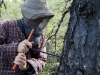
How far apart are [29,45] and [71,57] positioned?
2.51 feet

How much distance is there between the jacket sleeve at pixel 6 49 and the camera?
2271 millimetres

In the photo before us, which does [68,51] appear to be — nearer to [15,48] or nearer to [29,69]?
[15,48]

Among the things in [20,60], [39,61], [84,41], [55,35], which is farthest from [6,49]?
[84,41]

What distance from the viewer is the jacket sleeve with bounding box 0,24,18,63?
2271mm

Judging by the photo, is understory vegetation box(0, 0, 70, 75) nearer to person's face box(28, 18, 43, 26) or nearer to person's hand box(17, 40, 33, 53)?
person's face box(28, 18, 43, 26)

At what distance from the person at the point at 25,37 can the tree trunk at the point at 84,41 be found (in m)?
0.79

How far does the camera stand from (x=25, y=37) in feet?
7.90

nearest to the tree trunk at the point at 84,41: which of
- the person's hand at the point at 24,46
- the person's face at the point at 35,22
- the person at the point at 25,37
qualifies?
the person's hand at the point at 24,46

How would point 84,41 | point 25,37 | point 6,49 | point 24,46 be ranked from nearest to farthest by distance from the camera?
point 84,41 → point 24,46 → point 6,49 → point 25,37

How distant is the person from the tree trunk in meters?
0.79

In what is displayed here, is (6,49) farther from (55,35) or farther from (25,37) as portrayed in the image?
(55,35)

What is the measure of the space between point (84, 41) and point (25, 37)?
1.07 meters

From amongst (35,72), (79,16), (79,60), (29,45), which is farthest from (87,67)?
(35,72)

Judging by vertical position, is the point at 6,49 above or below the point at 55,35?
below
